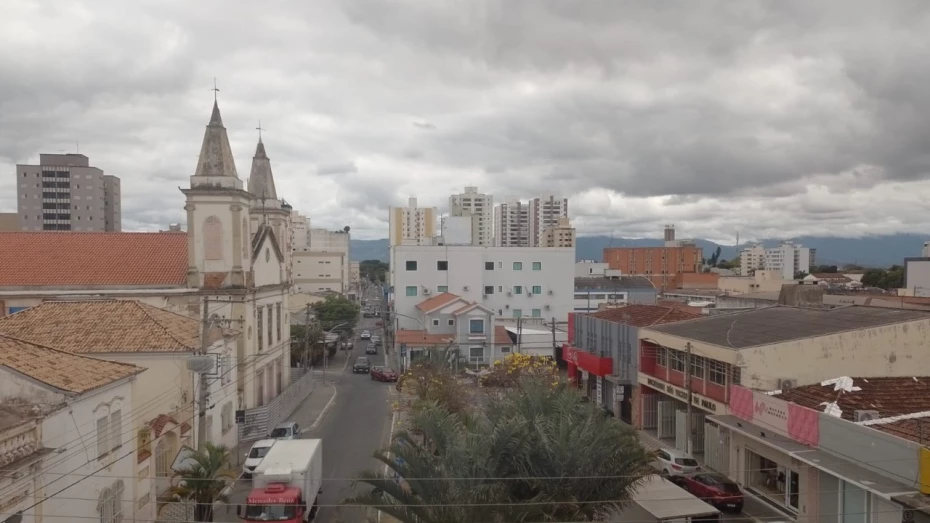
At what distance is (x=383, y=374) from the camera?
47.2 meters

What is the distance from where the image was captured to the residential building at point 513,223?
148m

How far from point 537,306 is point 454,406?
36475mm

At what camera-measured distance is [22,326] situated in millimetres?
22766

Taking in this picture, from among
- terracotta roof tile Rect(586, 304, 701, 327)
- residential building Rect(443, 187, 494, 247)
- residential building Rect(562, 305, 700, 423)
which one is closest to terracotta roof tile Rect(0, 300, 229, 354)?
residential building Rect(562, 305, 700, 423)

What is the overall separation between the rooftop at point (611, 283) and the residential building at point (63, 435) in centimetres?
6463

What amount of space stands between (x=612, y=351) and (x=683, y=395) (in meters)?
7.62

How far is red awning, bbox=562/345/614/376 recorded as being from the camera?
110 ft

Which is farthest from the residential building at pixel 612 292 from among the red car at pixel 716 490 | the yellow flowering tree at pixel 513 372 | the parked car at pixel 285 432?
the red car at pixel 716 490

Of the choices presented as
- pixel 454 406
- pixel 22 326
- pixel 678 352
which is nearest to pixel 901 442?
pixel 678 352

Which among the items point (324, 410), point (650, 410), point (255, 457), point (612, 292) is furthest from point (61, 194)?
point (650, 410)

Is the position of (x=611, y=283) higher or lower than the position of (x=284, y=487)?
higher

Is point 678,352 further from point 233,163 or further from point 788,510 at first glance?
point 233,163

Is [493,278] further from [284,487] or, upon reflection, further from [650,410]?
[284,487]

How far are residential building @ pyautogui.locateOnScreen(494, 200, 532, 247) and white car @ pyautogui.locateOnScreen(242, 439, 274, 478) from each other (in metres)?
123
